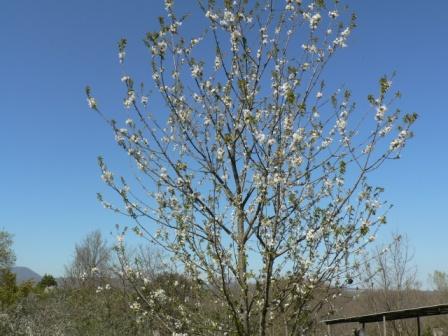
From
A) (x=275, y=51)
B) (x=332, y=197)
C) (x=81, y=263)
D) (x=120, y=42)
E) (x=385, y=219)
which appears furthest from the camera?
(x=81, y=263)

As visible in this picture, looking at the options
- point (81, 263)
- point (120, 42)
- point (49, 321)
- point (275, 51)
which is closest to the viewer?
point (275, 51)

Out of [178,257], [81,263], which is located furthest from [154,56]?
[81,263]

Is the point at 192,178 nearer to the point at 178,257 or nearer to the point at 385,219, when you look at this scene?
the point at 178,257

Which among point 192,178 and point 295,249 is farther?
point 192,178

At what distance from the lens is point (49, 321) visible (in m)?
16.7

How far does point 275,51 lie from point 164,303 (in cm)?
280

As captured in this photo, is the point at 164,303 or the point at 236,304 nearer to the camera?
the point at 236,304

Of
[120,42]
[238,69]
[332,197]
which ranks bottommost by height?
[332,197]

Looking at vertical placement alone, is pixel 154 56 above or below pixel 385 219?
above

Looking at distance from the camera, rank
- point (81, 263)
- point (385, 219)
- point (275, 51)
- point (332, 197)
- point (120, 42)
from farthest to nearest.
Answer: point (81, 263), point (120, 42), point (275, 51), point (332, 197), point (385, 219)

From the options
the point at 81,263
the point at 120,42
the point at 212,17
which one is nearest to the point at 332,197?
the point at 212,17

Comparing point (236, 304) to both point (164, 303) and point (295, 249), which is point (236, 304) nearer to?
point (295, 249)

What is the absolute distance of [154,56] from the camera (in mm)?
4922

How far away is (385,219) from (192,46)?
2.58 m
